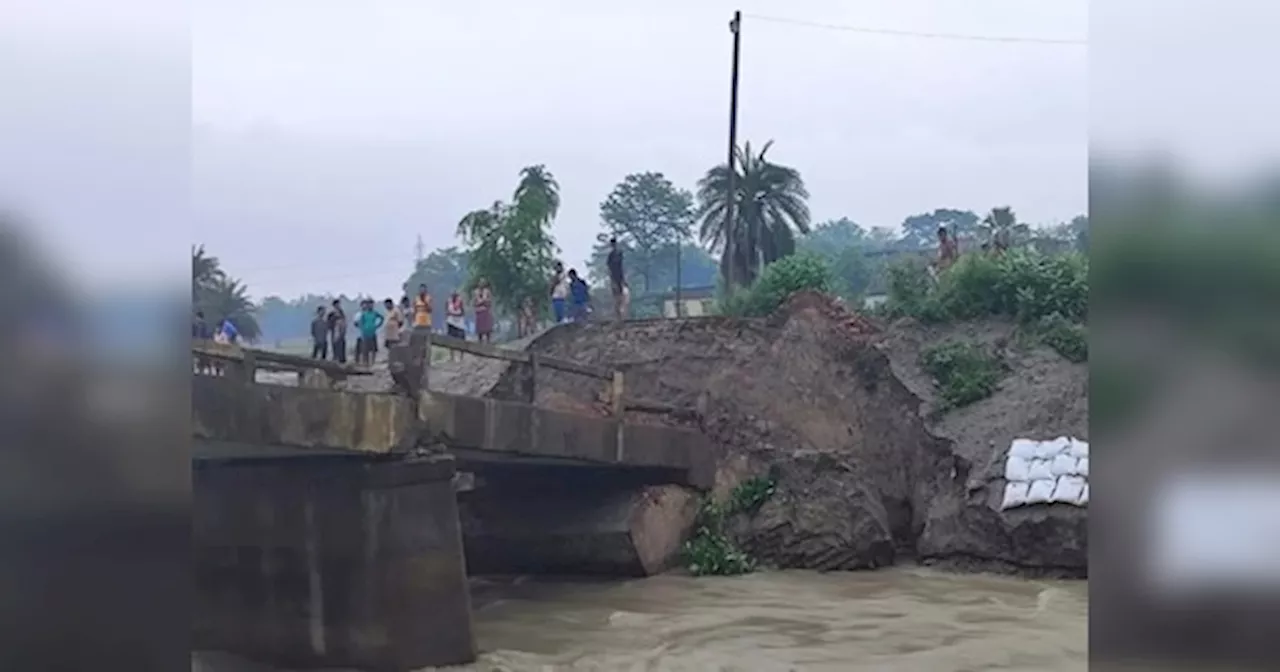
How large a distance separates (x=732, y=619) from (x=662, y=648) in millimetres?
1622

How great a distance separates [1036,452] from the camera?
17969mm

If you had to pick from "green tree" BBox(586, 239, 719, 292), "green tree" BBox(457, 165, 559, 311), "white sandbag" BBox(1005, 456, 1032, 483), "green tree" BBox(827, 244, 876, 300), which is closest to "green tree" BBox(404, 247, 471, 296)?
"green tree" BBox(586, 239, 719, 292)

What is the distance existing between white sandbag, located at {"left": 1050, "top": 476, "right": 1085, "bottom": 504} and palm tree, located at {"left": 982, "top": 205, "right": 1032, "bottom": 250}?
6505 mm

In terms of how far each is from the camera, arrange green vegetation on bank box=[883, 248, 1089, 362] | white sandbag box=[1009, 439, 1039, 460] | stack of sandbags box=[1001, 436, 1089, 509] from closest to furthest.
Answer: stack of sandbags box=[1001, 436, 1089, 509] < white sandbag box=[1009, 439, 1039, 460] < green vegetation on bank box=[883, 248, 1089, 362]

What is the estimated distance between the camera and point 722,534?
18047 mm

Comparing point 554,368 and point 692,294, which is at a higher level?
point 692,294

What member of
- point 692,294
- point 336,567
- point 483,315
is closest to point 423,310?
point 483,315

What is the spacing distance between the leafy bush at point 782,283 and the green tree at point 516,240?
3416mm

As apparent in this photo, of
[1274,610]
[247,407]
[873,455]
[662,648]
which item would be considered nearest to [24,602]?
[1274,610]

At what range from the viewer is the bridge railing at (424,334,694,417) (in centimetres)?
1223

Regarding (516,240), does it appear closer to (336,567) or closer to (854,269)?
(336,567)

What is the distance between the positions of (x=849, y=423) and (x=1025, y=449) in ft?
9.66

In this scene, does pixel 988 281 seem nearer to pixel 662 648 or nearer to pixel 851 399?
pixel 851 399

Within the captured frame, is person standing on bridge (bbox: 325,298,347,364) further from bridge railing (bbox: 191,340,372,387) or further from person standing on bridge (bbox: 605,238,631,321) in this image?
bridge railing (bbox: 191,340,372,387)
